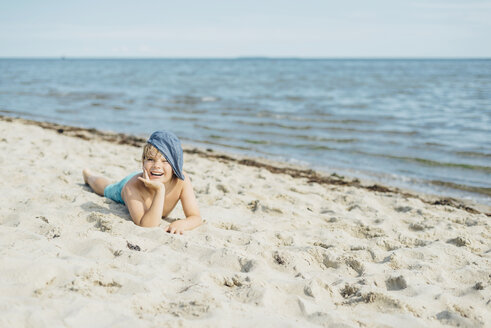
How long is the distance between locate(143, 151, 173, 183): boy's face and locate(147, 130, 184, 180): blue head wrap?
0.08 metres

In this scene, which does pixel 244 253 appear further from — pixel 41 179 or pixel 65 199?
pixel 41 179

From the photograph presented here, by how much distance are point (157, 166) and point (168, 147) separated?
0.21m

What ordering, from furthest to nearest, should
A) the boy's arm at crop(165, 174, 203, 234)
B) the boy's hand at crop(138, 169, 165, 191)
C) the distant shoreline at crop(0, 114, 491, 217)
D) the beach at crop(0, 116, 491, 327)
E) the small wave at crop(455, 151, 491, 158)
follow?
the small wave at crop(455, 151, 491, 158)
the distant shoreline at crop(0, 114, 491, 217)
the boy's arm at crop(165, 174, 203, 234)
the boy's hand at crop(138, 169, 165, 191)
the beach at crop(0, 116, 491, 327)

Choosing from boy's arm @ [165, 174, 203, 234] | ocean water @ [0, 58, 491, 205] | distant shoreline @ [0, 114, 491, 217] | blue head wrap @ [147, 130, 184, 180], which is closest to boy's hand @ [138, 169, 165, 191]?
blue head wrap @ [147, 130, 184, 180]

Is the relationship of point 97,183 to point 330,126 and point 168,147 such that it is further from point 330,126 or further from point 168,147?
point 330,126

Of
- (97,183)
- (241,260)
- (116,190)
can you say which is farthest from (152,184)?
(97,183)

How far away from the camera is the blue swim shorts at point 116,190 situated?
4570 mm

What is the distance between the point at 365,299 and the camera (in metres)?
2.81

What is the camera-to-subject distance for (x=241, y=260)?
3.28 m

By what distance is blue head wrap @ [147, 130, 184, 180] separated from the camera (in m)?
3.82

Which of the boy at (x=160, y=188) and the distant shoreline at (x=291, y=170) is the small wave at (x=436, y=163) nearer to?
the distant shoreline at (x=291, y=170)

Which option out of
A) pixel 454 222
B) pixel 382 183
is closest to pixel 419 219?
pixel 454 222

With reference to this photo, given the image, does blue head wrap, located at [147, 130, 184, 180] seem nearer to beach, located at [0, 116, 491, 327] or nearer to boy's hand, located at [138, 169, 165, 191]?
boy's hand, located at [138, 169, 165, 191]

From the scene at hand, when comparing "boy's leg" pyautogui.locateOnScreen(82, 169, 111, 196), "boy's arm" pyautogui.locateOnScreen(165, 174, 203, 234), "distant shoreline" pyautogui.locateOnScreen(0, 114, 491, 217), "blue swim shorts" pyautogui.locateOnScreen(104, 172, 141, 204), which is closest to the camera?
"boy's arm" pyautogui.locateOnScreen(165, 174, 203, 234)
